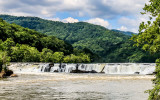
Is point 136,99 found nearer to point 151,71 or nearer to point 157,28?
point 157,28

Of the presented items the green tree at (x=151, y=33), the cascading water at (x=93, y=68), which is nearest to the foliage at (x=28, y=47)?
the cascading water at (x=93, y=68)

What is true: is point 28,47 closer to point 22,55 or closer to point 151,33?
point 22,55

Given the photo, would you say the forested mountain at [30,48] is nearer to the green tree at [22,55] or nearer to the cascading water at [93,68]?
the green tree at [22,55]

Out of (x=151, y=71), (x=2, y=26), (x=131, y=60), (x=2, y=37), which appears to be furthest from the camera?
(x=131, y=60)

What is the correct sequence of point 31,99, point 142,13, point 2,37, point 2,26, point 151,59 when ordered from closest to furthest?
point 142,13 < point 31,99 < point 2,37 < point 2,26 < point 151,59

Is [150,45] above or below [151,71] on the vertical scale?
above

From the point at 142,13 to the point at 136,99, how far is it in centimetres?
835

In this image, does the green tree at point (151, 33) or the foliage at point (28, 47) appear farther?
the foliage at point (28, 47)

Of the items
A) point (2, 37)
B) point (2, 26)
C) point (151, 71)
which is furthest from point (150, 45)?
point (2, 26)

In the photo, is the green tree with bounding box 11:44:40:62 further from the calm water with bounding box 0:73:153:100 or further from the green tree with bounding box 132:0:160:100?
the green tree with bounding box 132:0:160:100

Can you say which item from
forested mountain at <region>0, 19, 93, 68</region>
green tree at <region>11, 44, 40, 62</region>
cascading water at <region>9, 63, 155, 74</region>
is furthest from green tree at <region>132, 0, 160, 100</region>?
green tree at <region>11, 44, 40, 62</region>

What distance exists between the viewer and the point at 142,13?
460 inches

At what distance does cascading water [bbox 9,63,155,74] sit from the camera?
208 feet

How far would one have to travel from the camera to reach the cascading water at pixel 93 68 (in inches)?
2491
